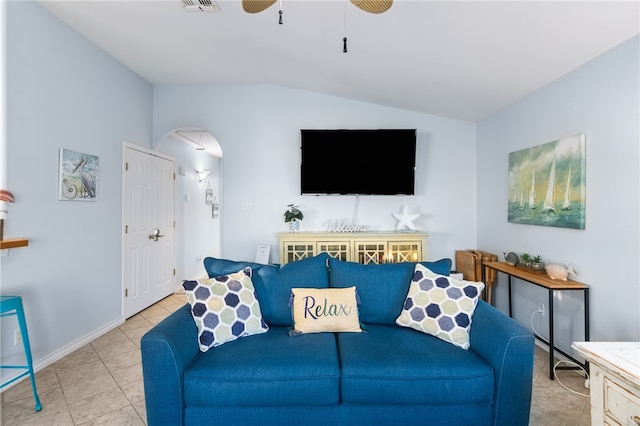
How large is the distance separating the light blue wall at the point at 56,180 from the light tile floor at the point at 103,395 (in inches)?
11.1

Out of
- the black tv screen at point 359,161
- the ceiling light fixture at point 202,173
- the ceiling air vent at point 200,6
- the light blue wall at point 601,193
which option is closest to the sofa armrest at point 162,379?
the ceiling air vent at point 200,6

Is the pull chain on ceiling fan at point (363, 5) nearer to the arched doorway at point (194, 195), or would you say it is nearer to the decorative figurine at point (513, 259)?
the decorative figurine at point (513, 259)

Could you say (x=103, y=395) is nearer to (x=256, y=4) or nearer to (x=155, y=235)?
(x=155, y=235)

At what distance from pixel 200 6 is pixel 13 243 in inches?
84.6

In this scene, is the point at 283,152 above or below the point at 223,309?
above

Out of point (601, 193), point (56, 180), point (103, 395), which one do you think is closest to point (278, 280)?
point (103, 395)

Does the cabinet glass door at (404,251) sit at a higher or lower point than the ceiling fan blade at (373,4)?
lower

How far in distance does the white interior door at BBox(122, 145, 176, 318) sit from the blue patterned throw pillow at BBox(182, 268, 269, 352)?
84.0 inches

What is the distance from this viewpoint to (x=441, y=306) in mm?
1923

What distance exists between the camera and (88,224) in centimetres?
297

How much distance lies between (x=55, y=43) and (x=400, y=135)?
3459mm

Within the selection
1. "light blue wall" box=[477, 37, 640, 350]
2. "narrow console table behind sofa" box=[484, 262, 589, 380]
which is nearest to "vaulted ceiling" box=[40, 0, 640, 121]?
"light blue wall" box=[477, 37, 640, 350]

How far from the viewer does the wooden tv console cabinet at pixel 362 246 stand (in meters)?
3.70

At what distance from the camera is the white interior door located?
3.53 metres
